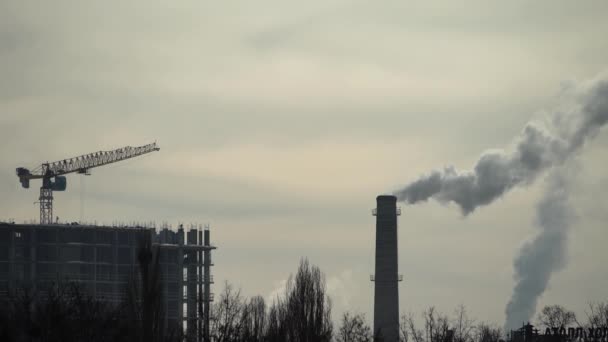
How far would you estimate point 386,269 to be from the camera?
421ft

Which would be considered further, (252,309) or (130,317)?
(252,309)

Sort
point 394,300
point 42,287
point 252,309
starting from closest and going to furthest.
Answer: point 252,309, point 394,300, point 42,287

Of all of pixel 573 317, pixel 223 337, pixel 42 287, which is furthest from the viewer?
pixel 42 287

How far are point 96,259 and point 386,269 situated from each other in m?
65.6

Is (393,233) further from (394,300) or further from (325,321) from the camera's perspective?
(325,321)

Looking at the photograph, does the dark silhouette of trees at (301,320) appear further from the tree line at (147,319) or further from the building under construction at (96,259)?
the building under construction at (96,259)

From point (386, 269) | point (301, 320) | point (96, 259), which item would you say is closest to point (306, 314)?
point (301, 320)

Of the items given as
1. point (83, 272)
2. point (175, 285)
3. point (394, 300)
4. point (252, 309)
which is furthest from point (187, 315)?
point (252, 309)

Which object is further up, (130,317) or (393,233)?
(393,233)

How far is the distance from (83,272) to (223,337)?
118448 millimetres

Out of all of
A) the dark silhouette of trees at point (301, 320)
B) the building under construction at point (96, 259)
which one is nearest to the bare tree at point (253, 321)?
the dark silhouette of trees at point (301, 320)

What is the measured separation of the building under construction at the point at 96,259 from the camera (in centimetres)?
17562

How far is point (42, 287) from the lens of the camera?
525ft

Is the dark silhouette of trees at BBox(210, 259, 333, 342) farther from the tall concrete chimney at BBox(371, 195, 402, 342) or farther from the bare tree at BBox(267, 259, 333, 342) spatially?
the tall concrete chimney at BBox(371, 195, 402, 342)
